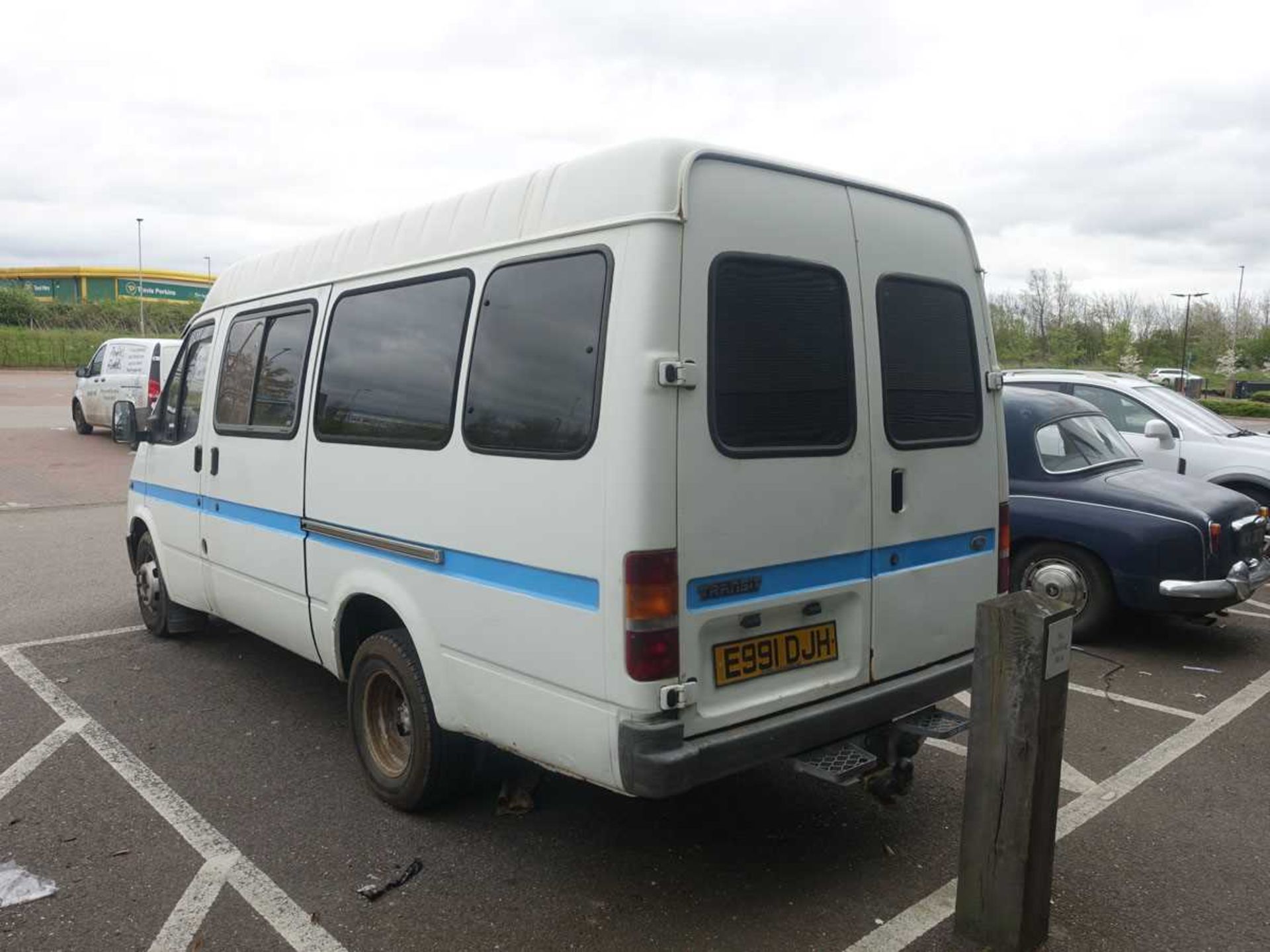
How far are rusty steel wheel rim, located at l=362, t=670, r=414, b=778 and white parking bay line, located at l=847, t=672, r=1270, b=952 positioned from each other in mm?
1983

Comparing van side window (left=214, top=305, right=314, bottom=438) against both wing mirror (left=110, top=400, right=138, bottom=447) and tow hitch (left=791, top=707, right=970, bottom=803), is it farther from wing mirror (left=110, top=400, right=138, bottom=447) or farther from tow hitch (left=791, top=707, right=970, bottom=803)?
tow hitch (left=791, top=707, right=970, bottom=803)

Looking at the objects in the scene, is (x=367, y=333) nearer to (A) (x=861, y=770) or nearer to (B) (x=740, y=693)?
(B) (x=740, y=693)

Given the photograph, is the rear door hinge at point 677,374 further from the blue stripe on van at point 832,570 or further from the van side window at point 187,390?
the van side window at point 187,390

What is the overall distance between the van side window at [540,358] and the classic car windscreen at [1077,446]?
4.78 meters

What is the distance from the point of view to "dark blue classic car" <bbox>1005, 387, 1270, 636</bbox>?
6.19 metres

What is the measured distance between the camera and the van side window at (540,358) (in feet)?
10.2

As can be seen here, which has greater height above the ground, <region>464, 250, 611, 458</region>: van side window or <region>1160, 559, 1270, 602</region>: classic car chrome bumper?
<region>464, 250, 611, 458</region>: van side window

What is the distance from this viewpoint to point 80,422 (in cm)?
1972

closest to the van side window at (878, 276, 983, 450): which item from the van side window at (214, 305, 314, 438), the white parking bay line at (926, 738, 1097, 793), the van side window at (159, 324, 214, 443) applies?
the white parking bay line at (926, 738, 1097, 793)

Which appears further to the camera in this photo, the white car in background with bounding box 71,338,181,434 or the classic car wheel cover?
the white car in background with bounding box 71,338,181,434

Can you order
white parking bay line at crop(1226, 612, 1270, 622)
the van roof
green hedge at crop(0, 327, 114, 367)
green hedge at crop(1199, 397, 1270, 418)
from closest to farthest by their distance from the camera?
the van roof
white parking bay line at crop(1226, 612, 1270, 622)
green hedge at crop(1199, 397, 1270, 418)
green hedge at crop(0, 327, 114, 367)

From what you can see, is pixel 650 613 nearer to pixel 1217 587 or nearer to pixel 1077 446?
pixel 1217 587

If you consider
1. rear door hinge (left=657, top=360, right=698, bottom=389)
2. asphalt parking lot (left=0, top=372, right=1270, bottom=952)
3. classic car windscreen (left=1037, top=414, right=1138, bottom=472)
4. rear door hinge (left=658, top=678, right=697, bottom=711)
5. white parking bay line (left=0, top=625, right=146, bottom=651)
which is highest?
rear door hinge (left=657, top=360, right=698, bottom=389)

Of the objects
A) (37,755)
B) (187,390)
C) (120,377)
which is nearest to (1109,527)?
(187,390)
